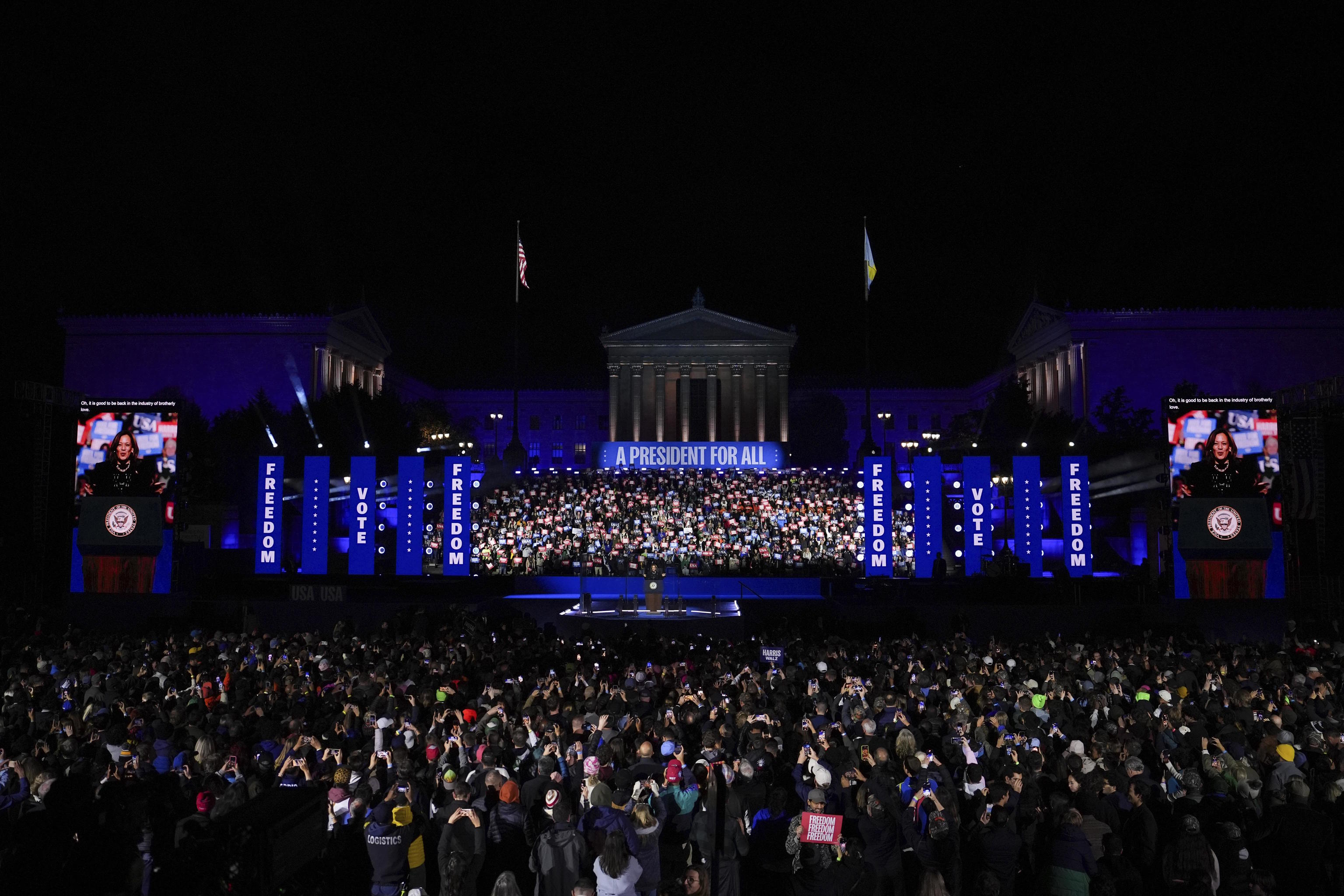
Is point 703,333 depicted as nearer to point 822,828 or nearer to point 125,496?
point 125,496

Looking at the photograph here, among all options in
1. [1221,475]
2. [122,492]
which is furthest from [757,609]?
[122,492]

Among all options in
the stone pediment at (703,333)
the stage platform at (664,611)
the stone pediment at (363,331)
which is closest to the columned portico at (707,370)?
the stone pediment at (703,333)

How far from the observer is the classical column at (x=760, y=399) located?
229 ft

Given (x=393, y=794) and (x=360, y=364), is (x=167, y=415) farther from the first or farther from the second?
(x=360, y=364)

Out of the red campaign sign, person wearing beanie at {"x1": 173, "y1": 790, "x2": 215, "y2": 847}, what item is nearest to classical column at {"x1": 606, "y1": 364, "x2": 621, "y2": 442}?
person wearing beanie at {"x1": 173, "y1": 790, "x2": 215, "y2": 847}

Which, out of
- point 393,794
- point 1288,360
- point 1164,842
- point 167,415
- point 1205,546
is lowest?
point 1164,842

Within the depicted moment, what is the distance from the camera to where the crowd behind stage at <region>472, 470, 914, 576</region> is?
107 ft

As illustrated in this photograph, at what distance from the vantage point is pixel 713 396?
2761 inches

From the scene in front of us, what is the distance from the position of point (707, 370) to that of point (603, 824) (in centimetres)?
6353

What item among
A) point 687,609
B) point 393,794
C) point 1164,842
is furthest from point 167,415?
point 1164,842

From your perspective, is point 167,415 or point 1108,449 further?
point 1108,449

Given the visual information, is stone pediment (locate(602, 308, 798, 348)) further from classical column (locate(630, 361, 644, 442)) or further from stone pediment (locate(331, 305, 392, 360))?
stone pediment (locate(331, 305, 392, 360))

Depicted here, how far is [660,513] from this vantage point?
37625 mm

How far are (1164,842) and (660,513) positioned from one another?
2973 centimetres
